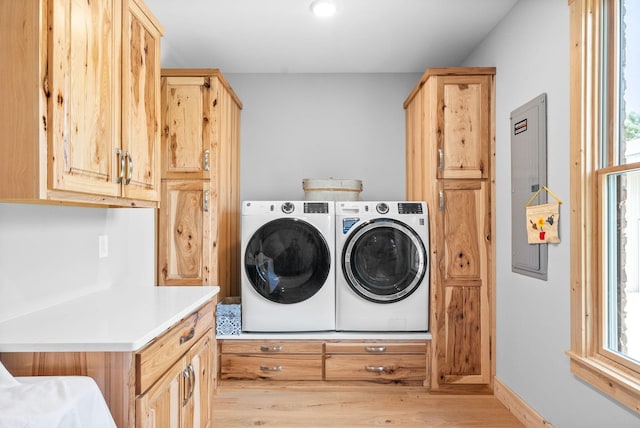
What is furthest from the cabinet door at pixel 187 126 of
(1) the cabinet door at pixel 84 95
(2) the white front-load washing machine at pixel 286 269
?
(1) the cabinet door at pixel 84 95

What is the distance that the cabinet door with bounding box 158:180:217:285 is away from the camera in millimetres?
2969

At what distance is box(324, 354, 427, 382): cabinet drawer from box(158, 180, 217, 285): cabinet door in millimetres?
1059

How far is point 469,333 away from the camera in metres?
2.93

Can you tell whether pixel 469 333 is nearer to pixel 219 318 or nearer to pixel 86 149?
pixel 219 318

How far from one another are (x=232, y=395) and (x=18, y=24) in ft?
7.93

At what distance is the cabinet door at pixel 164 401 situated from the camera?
50.5 inches

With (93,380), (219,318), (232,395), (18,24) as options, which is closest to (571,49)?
(18,24)

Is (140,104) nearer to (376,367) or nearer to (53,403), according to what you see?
(53,403)

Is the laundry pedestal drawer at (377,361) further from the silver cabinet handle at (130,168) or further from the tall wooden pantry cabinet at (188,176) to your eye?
Answer: the silver cabinet handle at (130,168)

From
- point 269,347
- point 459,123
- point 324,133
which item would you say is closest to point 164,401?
point 269,347

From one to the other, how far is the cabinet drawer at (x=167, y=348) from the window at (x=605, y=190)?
1.65m

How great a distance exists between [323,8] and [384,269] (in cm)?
172

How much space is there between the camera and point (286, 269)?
2.97 m

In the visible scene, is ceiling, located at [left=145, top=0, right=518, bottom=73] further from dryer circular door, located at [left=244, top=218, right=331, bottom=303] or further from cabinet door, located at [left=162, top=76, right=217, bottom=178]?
dryer circular door, located at [left=244, top=218, right=331, bottom=303]
